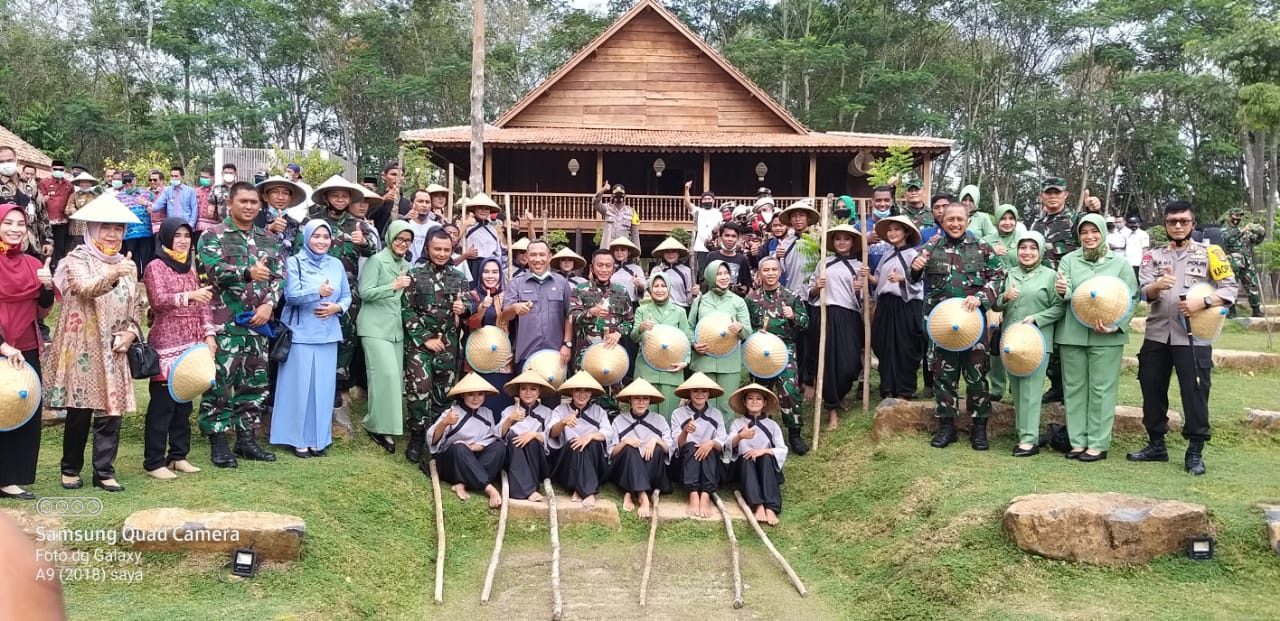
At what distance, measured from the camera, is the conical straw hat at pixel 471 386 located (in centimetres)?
724

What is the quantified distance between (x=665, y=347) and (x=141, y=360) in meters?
3.94

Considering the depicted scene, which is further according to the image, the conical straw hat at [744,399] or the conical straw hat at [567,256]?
the conical straw hat at [567,256]

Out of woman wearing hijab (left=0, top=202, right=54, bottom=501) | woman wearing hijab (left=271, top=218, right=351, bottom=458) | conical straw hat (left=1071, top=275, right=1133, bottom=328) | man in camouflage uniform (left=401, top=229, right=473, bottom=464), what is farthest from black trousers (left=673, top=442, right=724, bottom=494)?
woman wearing hijab (left=0, top=202, right=54, bottom=501)

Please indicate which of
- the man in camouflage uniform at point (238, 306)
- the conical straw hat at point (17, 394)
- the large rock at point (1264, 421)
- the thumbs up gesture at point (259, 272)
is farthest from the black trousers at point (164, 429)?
the large rock at point (1264, 421)

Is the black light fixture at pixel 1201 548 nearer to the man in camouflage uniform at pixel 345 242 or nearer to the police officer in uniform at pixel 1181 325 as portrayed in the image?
the police officer in uniform at pixel 1181 325

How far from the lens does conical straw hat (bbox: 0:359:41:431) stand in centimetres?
490

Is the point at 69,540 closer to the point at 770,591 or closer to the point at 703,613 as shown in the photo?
the point at 703,613

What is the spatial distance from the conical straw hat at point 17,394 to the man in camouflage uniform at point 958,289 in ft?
20.5

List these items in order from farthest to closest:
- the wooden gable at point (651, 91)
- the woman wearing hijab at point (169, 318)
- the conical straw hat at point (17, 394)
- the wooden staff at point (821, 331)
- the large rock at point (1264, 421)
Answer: the wooden gable at point (651, 91) < the wooden staff at point (821, 331) < the large rock at point (1264, 421) < the woman wearing hijab at point (169, 318) < the conical straw hat at point (17, 394)

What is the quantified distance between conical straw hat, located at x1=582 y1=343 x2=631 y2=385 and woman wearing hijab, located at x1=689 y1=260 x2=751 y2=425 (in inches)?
27.3

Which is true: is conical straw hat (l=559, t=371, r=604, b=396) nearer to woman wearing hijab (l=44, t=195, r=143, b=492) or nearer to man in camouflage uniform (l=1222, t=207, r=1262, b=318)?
woman wearing hijab (l=44, t=195, r=143, b=492)

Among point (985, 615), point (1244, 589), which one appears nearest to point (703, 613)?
point (985, 615)

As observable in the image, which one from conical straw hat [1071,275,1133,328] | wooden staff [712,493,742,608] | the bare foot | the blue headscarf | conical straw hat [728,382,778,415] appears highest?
the blue headscarf

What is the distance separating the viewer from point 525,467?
7.28 meters
